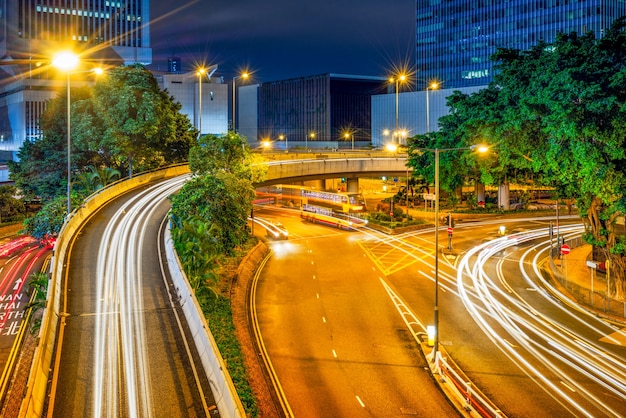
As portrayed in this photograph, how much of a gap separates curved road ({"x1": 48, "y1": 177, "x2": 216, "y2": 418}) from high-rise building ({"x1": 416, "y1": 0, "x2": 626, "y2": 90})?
364 feet

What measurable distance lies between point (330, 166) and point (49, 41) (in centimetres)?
9092

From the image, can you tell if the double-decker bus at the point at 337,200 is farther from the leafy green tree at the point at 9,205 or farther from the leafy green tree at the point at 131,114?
the leafy green tree at the point at 9,205

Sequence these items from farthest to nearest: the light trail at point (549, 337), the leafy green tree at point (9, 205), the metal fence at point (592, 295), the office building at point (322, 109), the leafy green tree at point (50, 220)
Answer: the office building at point (322, 109) → the leafy green tree at point (9, 205) → the leafy green tree at point (50, 220) → the metal fence at point (592, 295) → the light trail at point (549, 337)

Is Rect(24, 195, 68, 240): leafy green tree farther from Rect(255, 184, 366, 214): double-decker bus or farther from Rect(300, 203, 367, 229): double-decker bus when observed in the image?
Rect(255, 184, 366, 214): double-decker bus

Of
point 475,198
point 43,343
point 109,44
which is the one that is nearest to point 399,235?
point 475,198

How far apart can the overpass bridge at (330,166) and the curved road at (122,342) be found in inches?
1047

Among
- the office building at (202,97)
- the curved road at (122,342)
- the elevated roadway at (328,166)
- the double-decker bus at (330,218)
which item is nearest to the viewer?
the curved road at (122,342)

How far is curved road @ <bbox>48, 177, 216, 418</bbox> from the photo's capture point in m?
18.0

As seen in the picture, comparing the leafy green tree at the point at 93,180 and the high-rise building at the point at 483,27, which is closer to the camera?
the leafy green tree at the point at 93,180

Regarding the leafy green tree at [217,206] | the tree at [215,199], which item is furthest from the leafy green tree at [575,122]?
the leafy green tree at [217,206]

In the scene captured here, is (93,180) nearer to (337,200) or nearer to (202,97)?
(337,200)

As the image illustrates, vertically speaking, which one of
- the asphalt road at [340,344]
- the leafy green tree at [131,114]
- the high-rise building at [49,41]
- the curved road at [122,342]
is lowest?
the asphalt road at [340,344]

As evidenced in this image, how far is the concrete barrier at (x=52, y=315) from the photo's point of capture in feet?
56.5

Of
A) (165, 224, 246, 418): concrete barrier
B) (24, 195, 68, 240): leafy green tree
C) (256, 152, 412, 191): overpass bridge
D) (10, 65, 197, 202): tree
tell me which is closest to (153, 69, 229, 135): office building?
(256, 152, 412, 191): overpass bridge
